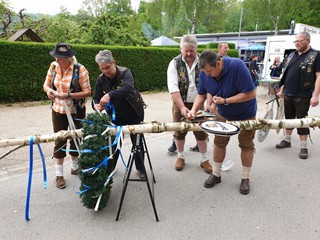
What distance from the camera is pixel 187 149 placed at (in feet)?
15.4

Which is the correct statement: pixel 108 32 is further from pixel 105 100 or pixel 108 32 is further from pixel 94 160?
Answer: pixel 94 160

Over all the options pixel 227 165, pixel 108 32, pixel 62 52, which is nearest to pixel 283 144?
pixel 227 165

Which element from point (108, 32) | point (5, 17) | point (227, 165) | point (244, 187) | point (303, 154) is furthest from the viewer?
point (5, 17)

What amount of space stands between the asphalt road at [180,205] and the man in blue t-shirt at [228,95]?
0.32 meters

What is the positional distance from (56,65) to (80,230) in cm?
190

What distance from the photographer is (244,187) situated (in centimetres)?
321

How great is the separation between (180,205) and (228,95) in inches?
52.7

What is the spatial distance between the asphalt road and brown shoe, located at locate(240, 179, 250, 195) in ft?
0.18

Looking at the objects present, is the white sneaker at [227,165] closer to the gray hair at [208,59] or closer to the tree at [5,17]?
the gray hair at [208,59]

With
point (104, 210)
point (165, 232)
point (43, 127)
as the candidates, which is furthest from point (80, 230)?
point (43, 127)

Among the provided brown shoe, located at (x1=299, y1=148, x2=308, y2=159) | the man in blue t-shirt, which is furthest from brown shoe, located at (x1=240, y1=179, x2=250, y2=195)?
brown shoe, located at (x1=299, y1=148, x2=308, y2=159)

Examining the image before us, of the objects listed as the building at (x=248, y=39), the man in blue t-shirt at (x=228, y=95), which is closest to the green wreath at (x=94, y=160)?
the man in blue t-shirt at (x=228, y=95)

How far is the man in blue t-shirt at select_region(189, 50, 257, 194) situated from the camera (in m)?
2.72

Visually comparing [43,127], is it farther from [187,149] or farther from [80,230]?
[80,230]
